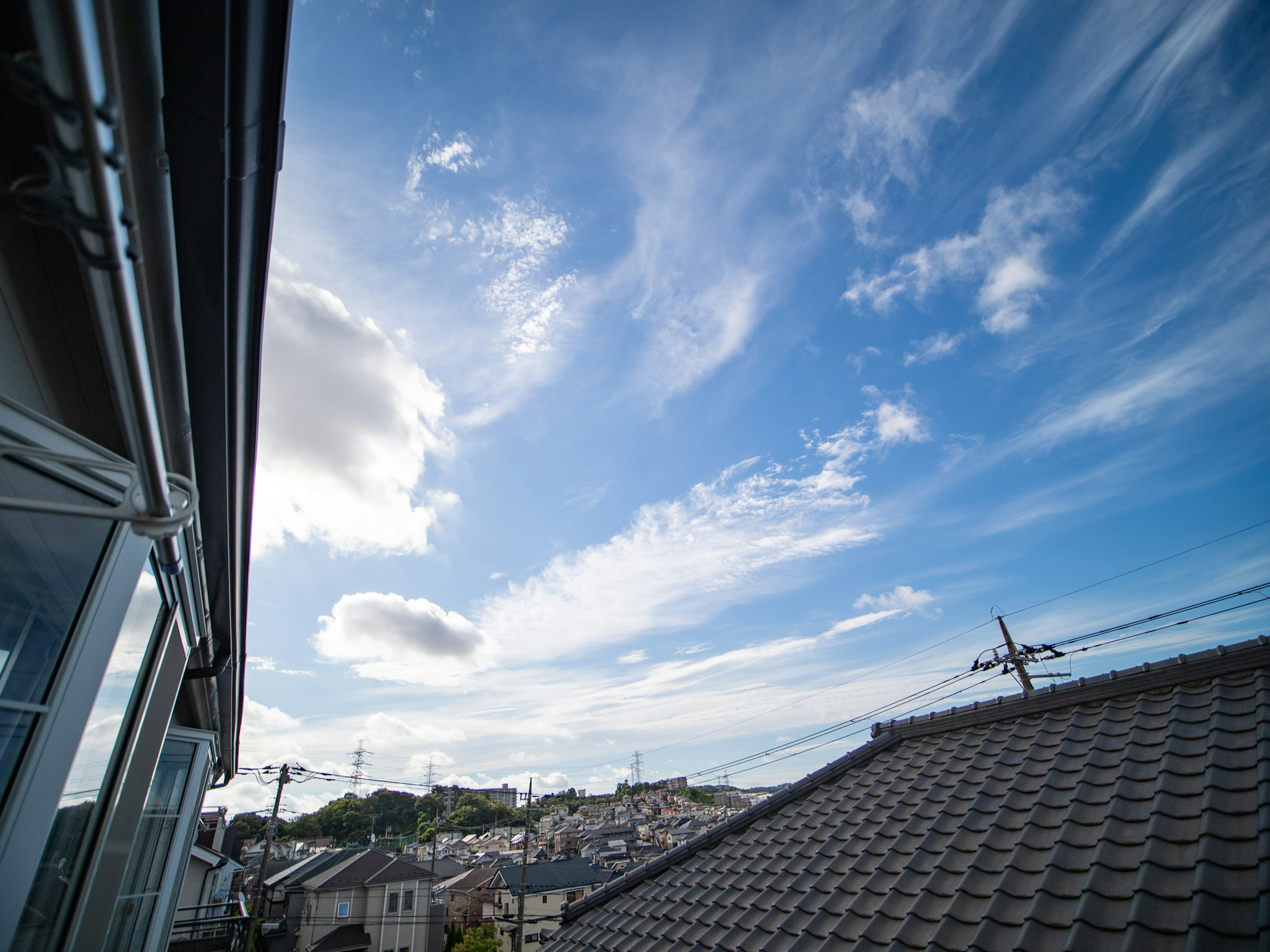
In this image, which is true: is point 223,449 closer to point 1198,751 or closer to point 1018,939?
point 1018,939

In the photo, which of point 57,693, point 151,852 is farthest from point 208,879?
point 57,693

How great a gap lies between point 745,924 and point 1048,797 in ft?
7.78

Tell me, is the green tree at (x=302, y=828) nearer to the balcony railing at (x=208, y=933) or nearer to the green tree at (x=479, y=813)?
the green tree at (x=479, y=813)

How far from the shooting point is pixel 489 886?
32.5 m

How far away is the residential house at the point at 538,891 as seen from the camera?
28.0 meters

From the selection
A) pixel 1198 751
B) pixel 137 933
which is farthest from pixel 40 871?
pixel 1198 751

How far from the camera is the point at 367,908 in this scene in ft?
78.7

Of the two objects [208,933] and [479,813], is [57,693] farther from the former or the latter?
[479,813]

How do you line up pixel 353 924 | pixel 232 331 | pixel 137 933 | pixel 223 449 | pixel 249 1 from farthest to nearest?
pixel 353 924 < pixel 137 933 < pixel 223 449 < pixel 232 331 < pixel 249 1

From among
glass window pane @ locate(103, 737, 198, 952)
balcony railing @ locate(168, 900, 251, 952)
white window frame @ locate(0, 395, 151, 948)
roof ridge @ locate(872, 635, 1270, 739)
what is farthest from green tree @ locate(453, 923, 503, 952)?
white window frame @ locate(0, 395, 151, 948)

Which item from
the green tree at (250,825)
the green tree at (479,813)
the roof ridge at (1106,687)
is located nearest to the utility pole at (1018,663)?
the roof ridge at (1106,687)

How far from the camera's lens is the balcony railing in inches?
366

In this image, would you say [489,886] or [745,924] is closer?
[745,924]

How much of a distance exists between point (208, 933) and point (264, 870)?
6.02 metres
